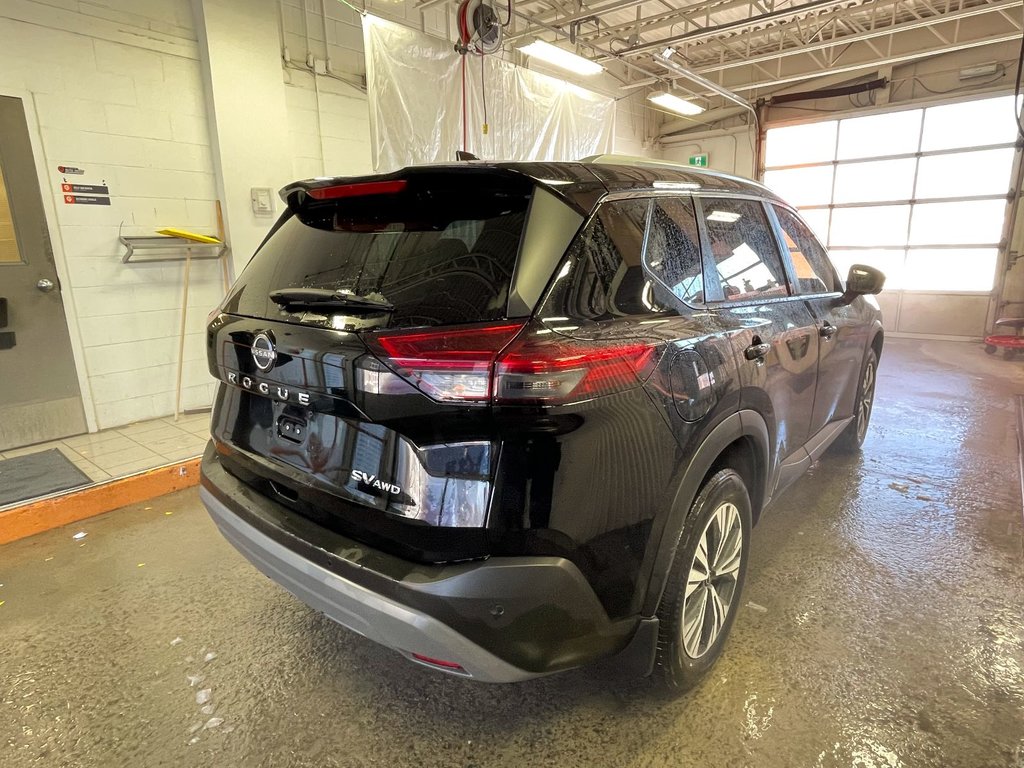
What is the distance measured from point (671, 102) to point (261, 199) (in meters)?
6.35

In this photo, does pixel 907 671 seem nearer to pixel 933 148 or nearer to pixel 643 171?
pixel 643 171

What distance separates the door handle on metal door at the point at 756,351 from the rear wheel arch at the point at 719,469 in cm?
19

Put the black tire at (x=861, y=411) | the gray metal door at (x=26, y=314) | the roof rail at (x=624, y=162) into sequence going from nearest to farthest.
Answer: the roof rail at (x=624, y=162) < the black tire at (x=861, y=411) < the gray metal door at (x=26, y=314)

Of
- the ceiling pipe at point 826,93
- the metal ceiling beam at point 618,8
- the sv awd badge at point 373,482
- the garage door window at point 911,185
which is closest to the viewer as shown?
the sv awd badge at point 373,482

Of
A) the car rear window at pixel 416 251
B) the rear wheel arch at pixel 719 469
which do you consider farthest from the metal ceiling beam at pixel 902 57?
the car rear window at pixel 416 251

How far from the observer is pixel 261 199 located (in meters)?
4.94

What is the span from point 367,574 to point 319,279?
841 millimetres

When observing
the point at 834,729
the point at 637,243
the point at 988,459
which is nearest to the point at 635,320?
the point at 637,243

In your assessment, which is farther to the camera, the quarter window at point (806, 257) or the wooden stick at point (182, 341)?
the wooden stick at point (182, 341)

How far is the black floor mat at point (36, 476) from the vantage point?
3.25 meters

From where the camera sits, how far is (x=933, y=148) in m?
9.34

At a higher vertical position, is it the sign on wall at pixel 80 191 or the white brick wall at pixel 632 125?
the white brick wall at pixel 632 125

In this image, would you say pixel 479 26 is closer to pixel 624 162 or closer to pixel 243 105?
pixel 243 105

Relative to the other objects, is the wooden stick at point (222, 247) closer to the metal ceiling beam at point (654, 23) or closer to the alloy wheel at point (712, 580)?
the alloy wheel at point (712, 580)
